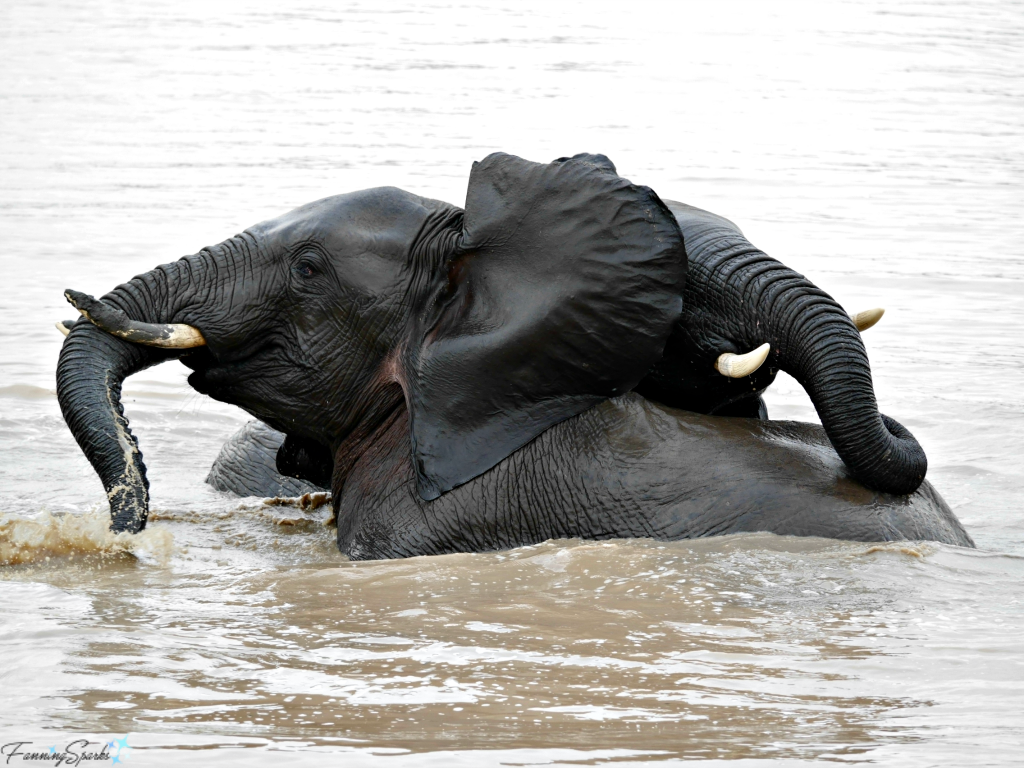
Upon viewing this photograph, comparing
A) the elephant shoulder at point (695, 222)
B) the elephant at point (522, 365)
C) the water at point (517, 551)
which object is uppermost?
the elephant shoulder at point (695, 222)

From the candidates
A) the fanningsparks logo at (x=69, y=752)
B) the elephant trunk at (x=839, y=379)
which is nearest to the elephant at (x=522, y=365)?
the elephant trunk at (x=839, y=379)

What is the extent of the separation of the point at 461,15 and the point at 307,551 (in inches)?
1248

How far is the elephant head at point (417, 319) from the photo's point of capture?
6016mm

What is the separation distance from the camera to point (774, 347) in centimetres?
594

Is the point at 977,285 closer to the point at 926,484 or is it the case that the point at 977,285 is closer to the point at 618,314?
the point at 926,484

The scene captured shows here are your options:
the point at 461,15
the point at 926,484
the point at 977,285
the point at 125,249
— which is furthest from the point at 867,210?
the point at 461,15

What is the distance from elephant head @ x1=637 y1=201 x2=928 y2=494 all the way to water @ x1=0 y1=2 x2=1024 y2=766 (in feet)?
1.37

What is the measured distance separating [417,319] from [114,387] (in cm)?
124

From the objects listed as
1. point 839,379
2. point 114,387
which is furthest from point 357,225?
point 839,379

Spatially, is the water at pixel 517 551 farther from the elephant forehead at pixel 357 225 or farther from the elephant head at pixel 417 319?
the elephant forehead at pixel 357 225

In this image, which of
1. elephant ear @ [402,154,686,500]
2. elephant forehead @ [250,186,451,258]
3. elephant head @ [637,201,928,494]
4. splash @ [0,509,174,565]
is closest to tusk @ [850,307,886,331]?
elephant head @ [637,201,928,494]

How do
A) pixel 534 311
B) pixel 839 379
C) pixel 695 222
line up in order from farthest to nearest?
pixel 695 222 → pixel 534 311 → pixel 839 379

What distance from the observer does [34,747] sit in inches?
169

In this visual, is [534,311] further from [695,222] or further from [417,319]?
[695,222]
